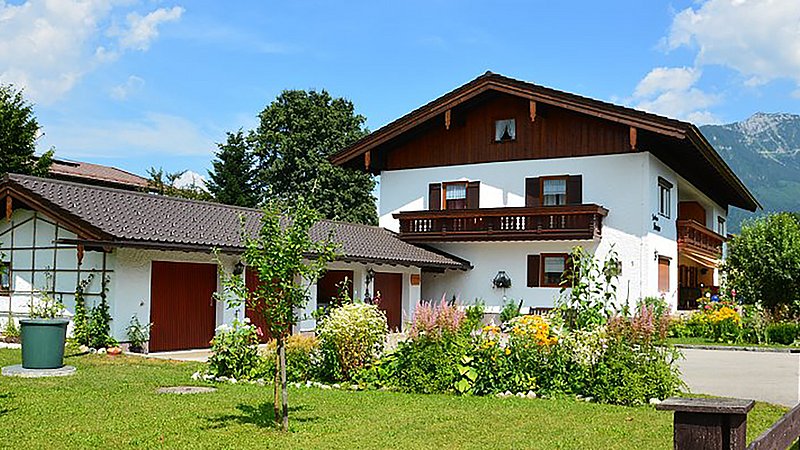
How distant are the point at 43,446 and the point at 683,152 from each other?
78.9 ft

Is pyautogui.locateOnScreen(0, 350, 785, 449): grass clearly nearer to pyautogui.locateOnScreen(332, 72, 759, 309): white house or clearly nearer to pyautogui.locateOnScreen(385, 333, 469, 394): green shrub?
pyautogui.locateOnScreen(385, 333, 469, 394): green shrub

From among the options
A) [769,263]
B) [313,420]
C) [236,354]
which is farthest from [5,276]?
[769,263]

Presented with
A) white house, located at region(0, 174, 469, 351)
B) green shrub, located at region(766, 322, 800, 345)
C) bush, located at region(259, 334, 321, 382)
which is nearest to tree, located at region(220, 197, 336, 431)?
bush, located at region(259, 334, 321, 382)

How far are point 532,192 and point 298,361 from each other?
648 inches

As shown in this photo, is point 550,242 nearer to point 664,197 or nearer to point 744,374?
point 664,197

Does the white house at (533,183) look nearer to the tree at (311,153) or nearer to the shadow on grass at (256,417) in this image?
the tree at (311,153)

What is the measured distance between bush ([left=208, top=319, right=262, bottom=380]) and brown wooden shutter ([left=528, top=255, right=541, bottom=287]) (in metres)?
16.1

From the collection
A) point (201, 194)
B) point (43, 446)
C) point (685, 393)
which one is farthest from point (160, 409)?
point (201, 194)

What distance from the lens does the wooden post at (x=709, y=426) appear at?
11.2 feet

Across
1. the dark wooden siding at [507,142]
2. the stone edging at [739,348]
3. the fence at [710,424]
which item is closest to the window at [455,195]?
the dark wooden siding at [507,142]

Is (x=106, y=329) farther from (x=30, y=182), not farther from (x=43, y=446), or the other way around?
(x=43, y=446)

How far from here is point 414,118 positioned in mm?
29625

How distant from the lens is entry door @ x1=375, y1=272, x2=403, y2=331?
91.0ft

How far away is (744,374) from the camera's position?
1574cm
